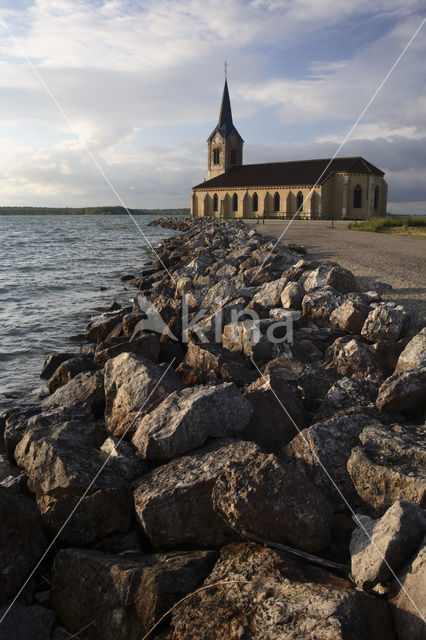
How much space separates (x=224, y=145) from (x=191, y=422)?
66534mm

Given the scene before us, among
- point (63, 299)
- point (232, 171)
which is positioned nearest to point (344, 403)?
point (63, 299)

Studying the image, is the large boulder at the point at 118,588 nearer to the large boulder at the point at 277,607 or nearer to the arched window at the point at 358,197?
the large boulder at the point at 277,607

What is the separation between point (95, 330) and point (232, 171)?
5995cm

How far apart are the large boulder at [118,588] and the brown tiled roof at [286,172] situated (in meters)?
51.0

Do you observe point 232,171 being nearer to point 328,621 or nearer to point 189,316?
point 189,316

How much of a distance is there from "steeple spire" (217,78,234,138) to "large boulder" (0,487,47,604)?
67.3 m

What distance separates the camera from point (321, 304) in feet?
23.8

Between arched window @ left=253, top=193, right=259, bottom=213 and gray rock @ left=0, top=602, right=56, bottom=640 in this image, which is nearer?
gray rock @ left=0, top=602, right=56, bottom=640

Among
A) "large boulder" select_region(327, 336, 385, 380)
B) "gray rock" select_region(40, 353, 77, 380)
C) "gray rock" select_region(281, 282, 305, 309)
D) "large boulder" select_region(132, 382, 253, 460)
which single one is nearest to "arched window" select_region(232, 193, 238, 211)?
"gray rock" select_region(281, 282, 305, 309)

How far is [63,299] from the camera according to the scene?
16.1 m


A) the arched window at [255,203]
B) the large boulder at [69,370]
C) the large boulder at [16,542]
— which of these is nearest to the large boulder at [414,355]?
the large boulder at [16,542]

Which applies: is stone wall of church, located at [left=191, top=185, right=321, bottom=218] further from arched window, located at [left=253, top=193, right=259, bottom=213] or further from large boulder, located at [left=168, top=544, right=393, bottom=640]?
large boulder, located at [left=168, top=544, right=393, bottom=640]

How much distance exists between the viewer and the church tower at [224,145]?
66312mm

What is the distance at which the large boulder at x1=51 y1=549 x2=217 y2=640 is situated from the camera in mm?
2834
